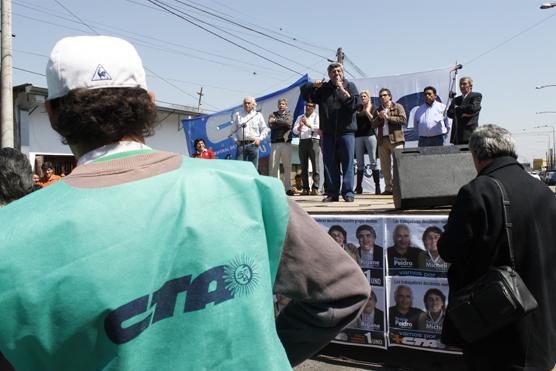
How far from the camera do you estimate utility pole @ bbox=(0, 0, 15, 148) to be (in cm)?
1306

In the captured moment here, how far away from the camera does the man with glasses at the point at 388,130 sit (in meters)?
9.70

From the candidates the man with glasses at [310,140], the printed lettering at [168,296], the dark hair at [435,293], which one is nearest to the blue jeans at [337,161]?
the dark hair at [435,293]

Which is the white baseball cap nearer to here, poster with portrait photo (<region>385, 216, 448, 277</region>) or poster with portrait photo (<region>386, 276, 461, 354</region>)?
poster with portrait photo (<region>385, 216, 448, 277</region>)

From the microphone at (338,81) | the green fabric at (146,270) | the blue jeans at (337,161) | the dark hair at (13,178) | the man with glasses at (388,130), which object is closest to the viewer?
the green fabric at (146,270)

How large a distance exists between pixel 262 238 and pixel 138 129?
0.38 m

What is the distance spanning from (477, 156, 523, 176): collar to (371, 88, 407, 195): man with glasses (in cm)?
655

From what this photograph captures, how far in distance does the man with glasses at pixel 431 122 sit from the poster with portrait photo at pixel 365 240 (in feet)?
16.5

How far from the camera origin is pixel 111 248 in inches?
39.9

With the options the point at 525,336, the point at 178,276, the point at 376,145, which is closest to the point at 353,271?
the point at 178,276

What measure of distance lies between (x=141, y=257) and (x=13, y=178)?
124 inches

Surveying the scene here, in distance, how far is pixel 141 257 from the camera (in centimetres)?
103

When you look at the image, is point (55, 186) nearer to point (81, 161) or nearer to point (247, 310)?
point (81, 161)

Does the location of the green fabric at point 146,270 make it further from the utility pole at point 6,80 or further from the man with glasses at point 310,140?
the utility pole at point 6,80

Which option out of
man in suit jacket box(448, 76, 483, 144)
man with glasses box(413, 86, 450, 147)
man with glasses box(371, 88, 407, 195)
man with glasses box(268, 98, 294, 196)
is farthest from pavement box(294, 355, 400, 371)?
man with glasses box(268, 98, 294, 196)
